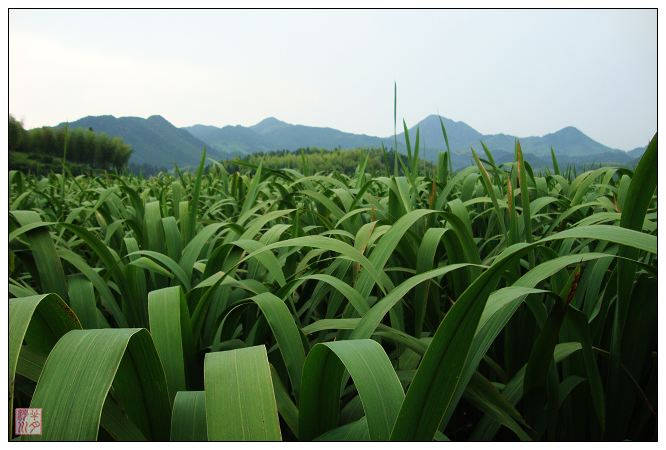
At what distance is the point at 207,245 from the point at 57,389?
74 cm

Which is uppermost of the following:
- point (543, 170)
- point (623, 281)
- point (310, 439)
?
point (543, 170)

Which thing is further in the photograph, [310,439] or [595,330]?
[595,330]

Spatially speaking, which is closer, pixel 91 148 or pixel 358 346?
pixel 358 346

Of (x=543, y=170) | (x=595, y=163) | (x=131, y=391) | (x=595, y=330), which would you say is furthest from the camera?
(x=595, y=163)

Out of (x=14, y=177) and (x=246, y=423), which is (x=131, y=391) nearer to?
(x=246, y=423)

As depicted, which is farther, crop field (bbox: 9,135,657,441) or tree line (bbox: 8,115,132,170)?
tree line (bbox: 8,115,132,170)

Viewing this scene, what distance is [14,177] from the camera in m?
1.66

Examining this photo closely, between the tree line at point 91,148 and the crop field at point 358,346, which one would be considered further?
the tree line at point 91,148

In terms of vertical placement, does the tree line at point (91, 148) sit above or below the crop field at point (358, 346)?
above

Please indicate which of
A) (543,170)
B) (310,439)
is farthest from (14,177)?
(543,170)

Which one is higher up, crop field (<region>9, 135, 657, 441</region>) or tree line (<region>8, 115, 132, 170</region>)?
tree line (<region>8, 115, 132, 170</region>)

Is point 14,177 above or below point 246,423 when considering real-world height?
above

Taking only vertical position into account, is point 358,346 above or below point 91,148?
below
